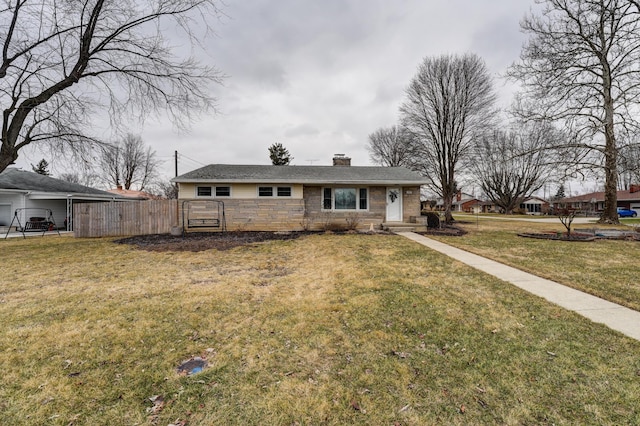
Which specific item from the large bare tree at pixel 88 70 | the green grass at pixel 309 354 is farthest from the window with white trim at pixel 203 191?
the green grass at pixel 309 354

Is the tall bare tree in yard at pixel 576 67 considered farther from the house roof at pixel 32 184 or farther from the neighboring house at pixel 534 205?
the neighboring house at pixel 534 205

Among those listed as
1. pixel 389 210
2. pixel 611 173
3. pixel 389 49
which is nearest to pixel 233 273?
pixel 389 210

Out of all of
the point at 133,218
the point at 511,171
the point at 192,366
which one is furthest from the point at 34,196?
the point at 511,171

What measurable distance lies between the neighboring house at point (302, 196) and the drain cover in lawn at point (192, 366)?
38.4 ft

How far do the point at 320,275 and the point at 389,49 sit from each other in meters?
12.0

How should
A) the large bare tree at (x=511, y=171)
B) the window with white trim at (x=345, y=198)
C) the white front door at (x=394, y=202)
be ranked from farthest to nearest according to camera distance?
1. the large bare tree at (x=511, y=171)
2. the white front door at (x=394, y=202)
3. the window with white trim at (x=345, y=198)

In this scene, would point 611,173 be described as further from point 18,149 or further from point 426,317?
point 18,149

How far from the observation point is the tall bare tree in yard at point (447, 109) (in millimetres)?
19344

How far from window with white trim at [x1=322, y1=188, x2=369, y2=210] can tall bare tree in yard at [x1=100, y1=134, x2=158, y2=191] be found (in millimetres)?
37288

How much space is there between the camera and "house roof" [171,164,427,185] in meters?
14.1

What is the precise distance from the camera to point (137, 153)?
41188 mm

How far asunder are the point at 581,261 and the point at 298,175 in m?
11.9

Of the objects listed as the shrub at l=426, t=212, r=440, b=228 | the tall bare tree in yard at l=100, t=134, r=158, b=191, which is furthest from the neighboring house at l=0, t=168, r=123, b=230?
the shrub at l=426, t=212, r=440, b=228

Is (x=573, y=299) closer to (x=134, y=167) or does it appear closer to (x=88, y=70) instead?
(x=88, y=70)
